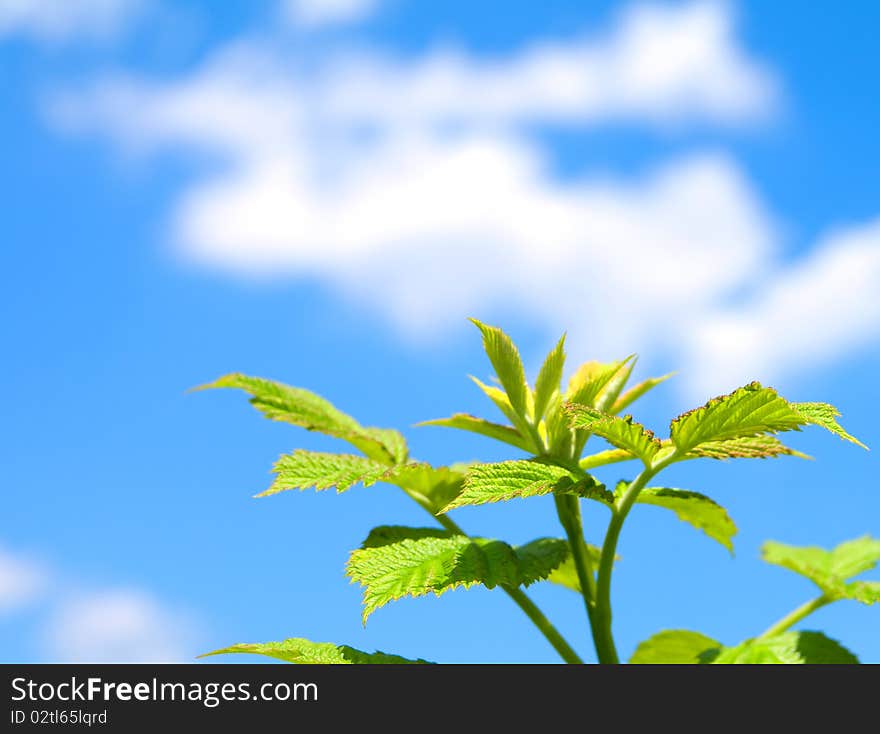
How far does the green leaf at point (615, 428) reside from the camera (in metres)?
2.27

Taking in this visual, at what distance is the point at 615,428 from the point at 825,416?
492 millimetres

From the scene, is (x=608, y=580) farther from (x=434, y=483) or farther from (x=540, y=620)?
(x=434, y=483)

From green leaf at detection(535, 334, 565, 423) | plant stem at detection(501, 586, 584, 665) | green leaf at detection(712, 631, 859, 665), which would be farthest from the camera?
green leaf at detection(712, 631, 859, 665)

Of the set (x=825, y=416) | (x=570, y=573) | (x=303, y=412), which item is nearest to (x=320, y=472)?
(x=303, y=412)

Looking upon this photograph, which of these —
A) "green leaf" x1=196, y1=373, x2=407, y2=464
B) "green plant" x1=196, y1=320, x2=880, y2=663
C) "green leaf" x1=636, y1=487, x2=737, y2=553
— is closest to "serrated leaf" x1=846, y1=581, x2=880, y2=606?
"green plant" x1=196, y1=320, x2=880, y2=663

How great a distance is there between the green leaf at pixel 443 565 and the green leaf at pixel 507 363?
0.41 m

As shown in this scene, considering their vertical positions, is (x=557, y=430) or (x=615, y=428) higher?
(x=557, y=430)

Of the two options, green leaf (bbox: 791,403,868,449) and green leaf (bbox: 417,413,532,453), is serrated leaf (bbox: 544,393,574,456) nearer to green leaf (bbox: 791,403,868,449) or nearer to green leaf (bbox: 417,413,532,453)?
green leaf (bbox: 417,413,532,453)

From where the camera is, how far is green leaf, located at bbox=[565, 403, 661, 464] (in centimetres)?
227

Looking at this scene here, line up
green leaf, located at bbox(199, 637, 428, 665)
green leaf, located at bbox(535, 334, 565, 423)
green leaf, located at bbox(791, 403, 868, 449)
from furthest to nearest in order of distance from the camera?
1. green leaf, located at bbox(535, 334, 565, 423)
2. green leaf, located at bbox(199, 637, 428, 665)
3. green leaf, located at bbox(791, 403, 868, 449)

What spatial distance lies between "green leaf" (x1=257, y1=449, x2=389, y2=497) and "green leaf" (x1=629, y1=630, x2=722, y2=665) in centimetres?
117

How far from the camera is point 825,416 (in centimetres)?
224

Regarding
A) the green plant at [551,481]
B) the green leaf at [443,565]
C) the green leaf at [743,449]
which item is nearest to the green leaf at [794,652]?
the green plant at [551,481]

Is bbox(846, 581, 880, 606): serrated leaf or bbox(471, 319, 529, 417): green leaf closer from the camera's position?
bbox(471, 319, 529, 417): green leaf
